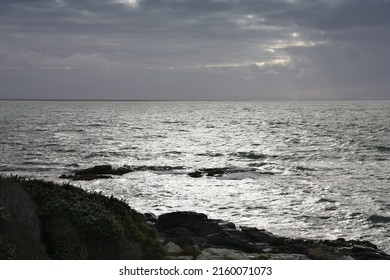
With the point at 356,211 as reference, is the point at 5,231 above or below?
above

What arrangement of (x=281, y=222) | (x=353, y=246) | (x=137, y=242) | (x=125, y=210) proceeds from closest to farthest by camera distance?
(x=137, y=242) < (x=125, y=210) < (x=353, y=246) < (x=281, y=222)

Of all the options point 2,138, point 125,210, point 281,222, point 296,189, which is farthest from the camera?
point 2,138

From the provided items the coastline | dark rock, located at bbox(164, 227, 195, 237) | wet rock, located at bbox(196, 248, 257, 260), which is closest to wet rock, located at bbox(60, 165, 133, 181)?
dark rock, located at bbox(164, 227, 195, 237)

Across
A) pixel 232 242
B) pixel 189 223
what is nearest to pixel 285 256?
pixel 232 242

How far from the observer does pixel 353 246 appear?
73.6 ft

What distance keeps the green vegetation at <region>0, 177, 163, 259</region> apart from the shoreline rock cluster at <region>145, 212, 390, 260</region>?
2469 millimetres

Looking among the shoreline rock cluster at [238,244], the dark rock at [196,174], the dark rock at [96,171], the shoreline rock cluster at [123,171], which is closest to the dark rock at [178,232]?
the shoreline rock cluster at [238,244]

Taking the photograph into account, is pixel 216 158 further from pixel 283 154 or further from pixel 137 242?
pixel 137 242

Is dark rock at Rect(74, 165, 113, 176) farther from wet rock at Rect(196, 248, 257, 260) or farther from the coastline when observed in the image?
wet rock at Rect(196, 248, 257, 260)

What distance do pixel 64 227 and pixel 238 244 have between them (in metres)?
9.46

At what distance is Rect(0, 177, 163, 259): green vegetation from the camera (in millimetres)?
10539

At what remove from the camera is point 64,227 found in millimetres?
11789

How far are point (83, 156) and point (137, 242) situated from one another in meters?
49.6
